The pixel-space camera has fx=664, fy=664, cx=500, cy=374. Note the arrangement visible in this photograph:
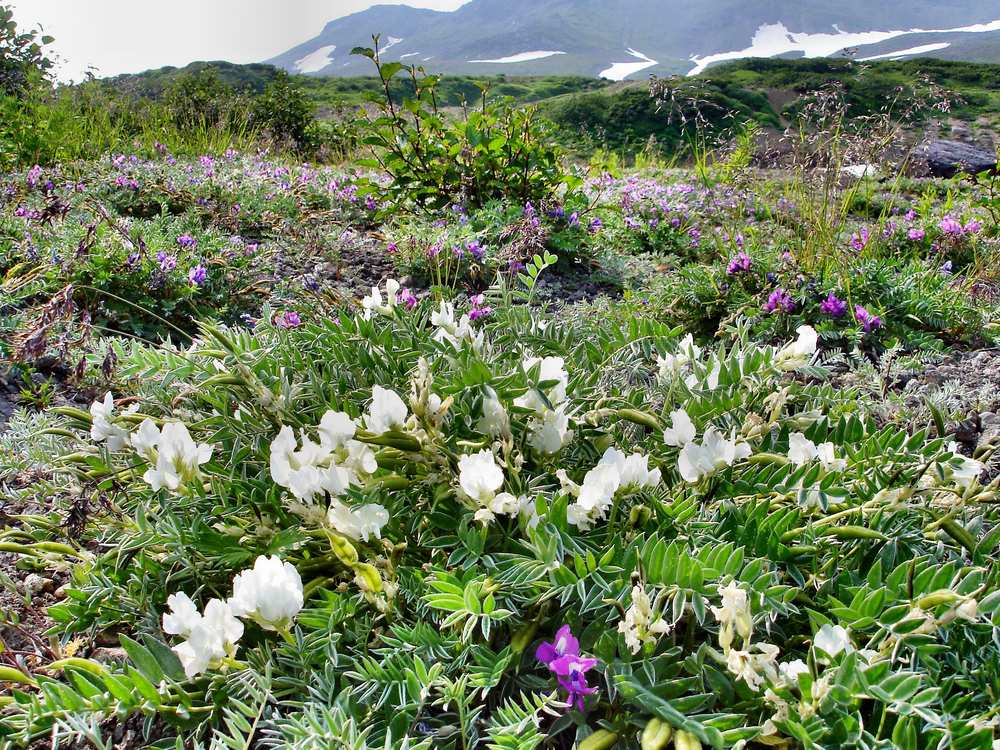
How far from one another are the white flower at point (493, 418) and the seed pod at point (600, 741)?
0.56 m

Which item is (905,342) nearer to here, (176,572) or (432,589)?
(432,589)

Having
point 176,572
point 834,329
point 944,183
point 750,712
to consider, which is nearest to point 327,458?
point 176,572

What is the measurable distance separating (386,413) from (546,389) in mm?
327

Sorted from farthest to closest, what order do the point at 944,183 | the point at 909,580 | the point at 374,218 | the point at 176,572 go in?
1. the point at 944,183
2. the point at 374,218
3. the point at 176,572
4. the point at 909,580

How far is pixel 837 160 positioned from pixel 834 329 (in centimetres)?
125

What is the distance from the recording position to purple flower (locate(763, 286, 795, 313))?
3104mm

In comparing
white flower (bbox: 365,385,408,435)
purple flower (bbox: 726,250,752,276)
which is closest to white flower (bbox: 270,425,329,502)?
white flower (bbox: 365,385,408,435)

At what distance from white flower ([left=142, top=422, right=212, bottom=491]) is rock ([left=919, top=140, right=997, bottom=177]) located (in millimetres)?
12671

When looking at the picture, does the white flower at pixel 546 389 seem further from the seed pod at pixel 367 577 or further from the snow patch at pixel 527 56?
the snow patch at pixel 527 56

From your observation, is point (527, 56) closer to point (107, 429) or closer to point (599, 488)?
point (107, 429)

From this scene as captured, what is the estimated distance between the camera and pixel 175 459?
129 cm

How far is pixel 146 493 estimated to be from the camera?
149cm

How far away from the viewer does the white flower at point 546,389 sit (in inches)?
53.4

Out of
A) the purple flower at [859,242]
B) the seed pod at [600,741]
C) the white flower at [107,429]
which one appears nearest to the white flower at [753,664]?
the seed pod at [600,741]
